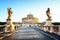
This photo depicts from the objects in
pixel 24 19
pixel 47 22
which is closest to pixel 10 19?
pixel 47 22

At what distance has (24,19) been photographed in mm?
103125

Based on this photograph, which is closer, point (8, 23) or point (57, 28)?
point (8, 23)

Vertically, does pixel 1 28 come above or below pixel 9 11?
below

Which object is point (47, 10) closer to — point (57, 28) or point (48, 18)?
point (48, 18)

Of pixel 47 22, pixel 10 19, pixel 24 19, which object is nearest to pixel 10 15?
pixel 10 19

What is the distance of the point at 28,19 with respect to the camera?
104312 mm

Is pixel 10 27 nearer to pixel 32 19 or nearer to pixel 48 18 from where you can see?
pixel 48 18

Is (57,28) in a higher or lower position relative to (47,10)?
lower

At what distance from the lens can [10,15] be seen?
94.0 ft

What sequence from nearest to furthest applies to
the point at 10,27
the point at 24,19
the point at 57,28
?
the point at 10,27 < the point at 57,28 < the point at 24,19

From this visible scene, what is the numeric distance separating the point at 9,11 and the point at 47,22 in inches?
295

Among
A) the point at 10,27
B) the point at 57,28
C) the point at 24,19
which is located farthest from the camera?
the point at 24,19

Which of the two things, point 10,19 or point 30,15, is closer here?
point 10,19

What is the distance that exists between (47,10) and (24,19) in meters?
70.7
